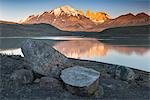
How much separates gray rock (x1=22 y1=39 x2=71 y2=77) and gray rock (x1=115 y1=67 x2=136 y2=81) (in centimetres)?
305

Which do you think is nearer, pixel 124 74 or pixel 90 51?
pixel 124 74

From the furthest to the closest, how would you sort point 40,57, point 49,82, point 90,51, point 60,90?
point 90,51, point 40,57, point 49,82, point 60,90

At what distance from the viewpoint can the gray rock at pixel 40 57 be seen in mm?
11055

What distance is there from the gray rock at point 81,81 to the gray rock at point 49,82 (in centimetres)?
40

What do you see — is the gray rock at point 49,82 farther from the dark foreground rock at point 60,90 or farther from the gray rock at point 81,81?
the gray rock at point 81,81

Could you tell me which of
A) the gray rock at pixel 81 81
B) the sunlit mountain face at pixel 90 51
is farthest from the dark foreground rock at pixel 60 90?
the sunlit mountain face at pixel 90 51

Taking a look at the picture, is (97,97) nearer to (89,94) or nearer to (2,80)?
(89,94)

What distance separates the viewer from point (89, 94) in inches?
403

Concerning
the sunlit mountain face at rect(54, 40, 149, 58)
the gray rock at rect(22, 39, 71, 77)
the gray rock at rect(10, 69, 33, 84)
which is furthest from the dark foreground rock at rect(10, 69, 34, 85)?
the sunlit mountain face at rect(54, 40, 149, 58)

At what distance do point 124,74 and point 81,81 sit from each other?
343 centimetres

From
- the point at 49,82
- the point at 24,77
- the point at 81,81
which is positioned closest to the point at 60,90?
the point at 49,82

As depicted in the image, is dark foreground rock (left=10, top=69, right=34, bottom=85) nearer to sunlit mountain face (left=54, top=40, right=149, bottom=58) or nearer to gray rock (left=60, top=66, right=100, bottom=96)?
gray rock (left=60, top=66, right=100, bottom=96)

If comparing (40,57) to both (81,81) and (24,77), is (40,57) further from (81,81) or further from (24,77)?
(81,81)

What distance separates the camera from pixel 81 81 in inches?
397
